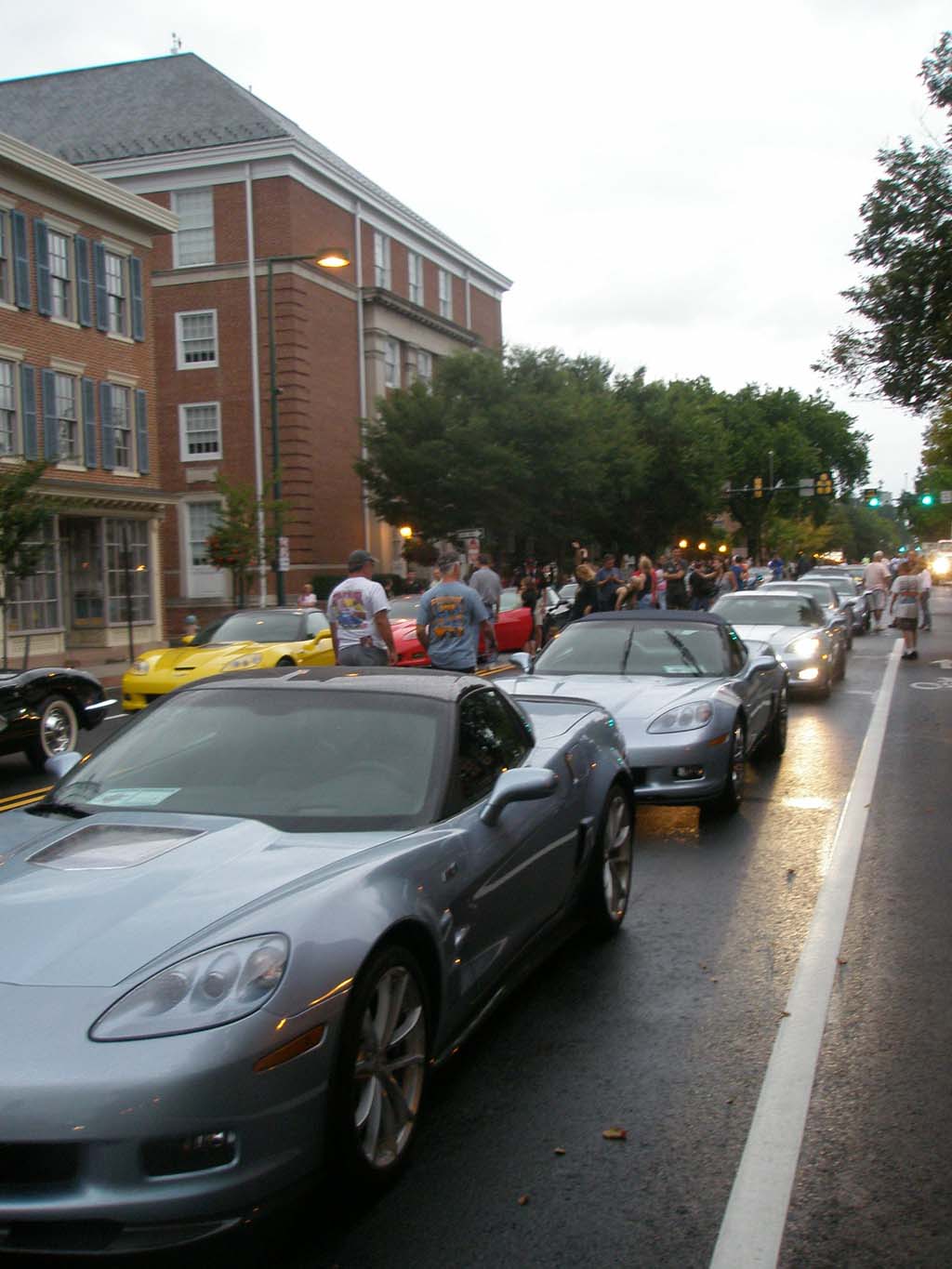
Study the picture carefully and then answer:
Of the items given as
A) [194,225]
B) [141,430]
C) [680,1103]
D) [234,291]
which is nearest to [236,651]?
[680,1103]

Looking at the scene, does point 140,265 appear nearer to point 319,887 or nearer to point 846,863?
point 846,863

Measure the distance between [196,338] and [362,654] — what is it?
33.0 metres

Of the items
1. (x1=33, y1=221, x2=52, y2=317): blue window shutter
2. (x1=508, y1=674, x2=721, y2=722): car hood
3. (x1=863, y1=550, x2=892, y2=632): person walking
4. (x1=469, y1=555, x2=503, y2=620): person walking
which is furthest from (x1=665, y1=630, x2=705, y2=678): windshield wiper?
(x1=33, y1=221, x2=52, y2=317): blue window shutter

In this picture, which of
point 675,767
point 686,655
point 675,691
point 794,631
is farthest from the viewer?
point 794,631

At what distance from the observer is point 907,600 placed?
71.0 ft

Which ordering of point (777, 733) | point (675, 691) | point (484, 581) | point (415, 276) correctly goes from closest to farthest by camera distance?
point (675, 691)
point (777, 733)
point (484, 581)
point (415, 276)

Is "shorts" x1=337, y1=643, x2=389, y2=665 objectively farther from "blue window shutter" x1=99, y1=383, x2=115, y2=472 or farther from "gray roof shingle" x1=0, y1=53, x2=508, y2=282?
"gray roof shingle" x1=0, y1=53, x2=508, y2=282

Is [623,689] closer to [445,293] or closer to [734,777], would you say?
[734,777]

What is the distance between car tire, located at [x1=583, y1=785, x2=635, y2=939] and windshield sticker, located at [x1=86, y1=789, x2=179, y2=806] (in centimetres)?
201

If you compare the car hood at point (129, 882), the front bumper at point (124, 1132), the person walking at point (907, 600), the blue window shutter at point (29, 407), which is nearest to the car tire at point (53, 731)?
the car hood at point (129, 882)

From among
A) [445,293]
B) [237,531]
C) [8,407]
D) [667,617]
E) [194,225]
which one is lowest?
[667,617]

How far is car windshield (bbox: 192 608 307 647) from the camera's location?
16642mm

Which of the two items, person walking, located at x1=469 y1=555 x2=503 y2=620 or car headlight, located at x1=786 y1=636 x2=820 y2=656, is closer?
car headlight, located at x1=786 y1=636 x2=820 y2=656

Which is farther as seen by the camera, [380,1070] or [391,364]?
[391,364]
